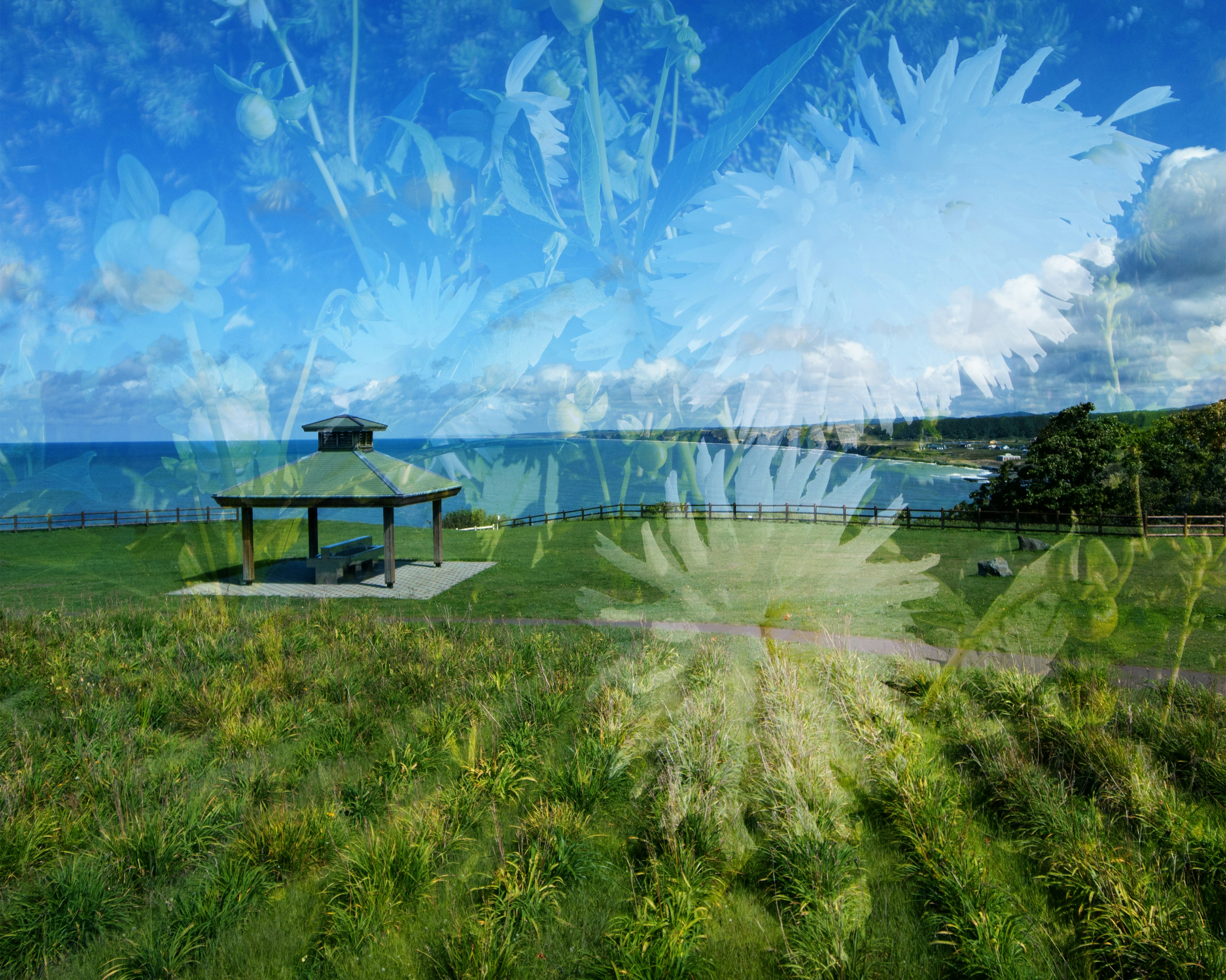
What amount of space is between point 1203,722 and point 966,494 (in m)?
6.99

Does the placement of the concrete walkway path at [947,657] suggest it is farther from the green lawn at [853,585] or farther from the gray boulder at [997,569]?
the green lawn at [853,585]

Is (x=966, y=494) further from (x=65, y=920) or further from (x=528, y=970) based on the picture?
(x=65, y=920)

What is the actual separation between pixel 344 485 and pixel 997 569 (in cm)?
1517

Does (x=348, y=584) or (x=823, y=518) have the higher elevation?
(x=823, y=518)

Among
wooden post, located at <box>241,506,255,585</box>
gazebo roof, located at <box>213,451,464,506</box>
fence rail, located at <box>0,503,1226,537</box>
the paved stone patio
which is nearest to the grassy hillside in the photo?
fence rail, located at <box>0,503,1226,537</box>

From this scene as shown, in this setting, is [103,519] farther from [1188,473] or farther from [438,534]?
[1188,473]

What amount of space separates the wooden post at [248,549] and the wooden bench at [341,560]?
1490 mm

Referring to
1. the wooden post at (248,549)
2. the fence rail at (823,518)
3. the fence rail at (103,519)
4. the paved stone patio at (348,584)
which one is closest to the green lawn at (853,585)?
the fence rail at (823,518)

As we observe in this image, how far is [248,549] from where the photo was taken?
17969 millimetres

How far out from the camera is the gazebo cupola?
60.6 ft

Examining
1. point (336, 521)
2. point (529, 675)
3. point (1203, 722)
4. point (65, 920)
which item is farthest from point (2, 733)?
point (336, 521)

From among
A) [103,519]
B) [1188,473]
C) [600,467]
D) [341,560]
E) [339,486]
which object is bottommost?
[341,560]

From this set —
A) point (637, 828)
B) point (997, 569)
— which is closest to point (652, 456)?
point (637, 828)

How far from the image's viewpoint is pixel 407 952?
3771mm
